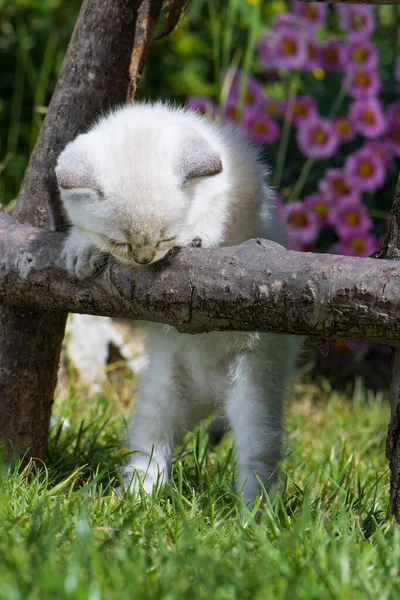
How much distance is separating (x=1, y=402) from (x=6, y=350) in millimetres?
179

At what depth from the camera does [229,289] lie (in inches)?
81.4

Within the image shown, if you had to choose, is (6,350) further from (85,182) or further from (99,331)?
(99,331)

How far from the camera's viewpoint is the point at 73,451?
2.90 metres

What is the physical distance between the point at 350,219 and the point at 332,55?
1.05 m

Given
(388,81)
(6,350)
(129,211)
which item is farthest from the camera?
(388,81)

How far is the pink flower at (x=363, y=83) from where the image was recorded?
188 inches

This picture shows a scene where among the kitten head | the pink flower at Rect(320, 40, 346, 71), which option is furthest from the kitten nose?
the pink flower at Rect(320, 40, 346, 71)

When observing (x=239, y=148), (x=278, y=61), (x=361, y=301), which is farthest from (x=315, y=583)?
(x=278, y=61)

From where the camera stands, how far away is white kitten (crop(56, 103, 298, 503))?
2.30 meters

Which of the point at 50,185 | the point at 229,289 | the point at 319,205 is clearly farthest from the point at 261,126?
the point at 229,289

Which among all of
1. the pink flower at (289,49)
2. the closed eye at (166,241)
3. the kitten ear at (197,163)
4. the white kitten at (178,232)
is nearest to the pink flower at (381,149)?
the pink flower at (289,49)

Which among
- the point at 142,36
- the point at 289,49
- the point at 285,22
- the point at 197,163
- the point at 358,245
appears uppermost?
the point at 285,22

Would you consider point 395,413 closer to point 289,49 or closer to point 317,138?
point 317,138

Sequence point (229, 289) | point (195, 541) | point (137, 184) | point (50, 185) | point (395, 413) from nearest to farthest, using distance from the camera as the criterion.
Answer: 1. point (195, 541)
2. point (229, 289)
3. point (395, 413)
4. point (137, 184)
5. point (50, 185)
